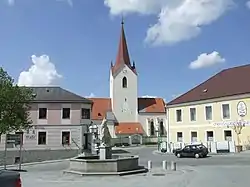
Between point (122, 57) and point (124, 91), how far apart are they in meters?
8.52

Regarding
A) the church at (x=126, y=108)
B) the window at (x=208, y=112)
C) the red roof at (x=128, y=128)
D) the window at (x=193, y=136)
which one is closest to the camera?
the window at (x=208, y=112)

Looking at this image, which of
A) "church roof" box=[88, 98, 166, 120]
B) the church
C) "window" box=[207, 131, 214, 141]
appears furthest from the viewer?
"church roof" box=[88, 98, 166, 120]

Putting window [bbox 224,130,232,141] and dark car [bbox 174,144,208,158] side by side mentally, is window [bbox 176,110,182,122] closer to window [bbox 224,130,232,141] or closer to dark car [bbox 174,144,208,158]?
window [bbox 224,130,232,141]

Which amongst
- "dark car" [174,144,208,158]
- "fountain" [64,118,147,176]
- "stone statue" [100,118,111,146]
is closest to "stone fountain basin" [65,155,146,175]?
"fountain" [64,118,147,176]

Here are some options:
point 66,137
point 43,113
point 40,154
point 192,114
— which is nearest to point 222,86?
point 192,114

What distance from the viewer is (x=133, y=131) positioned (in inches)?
3366

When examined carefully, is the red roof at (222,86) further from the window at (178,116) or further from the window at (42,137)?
the window at (42,137)

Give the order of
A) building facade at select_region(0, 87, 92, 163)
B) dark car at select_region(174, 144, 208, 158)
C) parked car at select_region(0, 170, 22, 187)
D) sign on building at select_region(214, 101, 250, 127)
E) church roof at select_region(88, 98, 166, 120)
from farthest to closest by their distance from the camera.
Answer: church roof at select_region(88, 98, 166, 120) < sign on building at select_region(214, 101, 250, 127) < building facade at select_region(0, 87, 92, 163) < dark car at select_region(174, 144, 208, 158) < parked car at select_region(0, 170, 22, 187)

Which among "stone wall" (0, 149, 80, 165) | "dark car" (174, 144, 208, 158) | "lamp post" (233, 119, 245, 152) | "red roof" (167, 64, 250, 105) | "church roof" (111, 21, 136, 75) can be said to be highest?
"church roof" (111, 21, 136, 75)

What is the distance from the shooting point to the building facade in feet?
146

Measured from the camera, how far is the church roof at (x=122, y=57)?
89.9 metres

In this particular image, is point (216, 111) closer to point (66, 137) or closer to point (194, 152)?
point (194, 152)

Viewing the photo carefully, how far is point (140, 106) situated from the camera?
306 ft

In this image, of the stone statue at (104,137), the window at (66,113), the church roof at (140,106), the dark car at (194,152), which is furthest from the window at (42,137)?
the church roof at (140,106)
